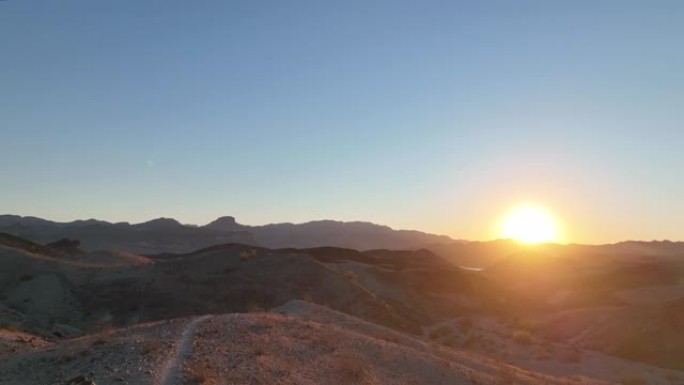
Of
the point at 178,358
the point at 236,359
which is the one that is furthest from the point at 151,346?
the point at 236,359

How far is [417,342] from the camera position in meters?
24.7

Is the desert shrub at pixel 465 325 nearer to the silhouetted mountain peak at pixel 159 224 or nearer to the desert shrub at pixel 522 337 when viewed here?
the desert shrub at pixel 522 337

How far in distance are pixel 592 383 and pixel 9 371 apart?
80.5ft

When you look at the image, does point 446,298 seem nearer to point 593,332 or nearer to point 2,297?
point 593,332

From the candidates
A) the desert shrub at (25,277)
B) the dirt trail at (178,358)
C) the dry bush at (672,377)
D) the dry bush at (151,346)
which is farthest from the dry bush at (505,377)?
the desert shrub at (25,277)

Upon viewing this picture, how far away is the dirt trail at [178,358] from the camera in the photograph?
505 inches

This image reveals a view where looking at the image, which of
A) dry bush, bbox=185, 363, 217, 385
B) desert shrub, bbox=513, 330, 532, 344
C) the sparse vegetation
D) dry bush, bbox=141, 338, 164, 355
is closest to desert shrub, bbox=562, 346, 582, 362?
desert shrub, bbox=513, 330, 532, 344

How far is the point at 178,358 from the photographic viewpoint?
14648 millimetres

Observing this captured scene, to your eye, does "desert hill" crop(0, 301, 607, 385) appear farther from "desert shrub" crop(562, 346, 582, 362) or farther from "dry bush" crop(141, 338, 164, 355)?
"desert shrub" crop(562, 346, 582, 362)

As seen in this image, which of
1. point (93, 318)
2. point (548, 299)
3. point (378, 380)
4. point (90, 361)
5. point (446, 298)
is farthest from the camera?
point (548, 299)

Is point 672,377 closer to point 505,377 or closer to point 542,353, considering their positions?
point 542,353

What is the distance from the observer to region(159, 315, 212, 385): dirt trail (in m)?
12.8

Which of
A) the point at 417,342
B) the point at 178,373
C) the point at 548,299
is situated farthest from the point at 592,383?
the point at 548,299

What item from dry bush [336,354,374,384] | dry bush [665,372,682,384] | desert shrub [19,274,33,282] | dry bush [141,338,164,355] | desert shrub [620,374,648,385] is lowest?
dry bush [665,372,682,384]
